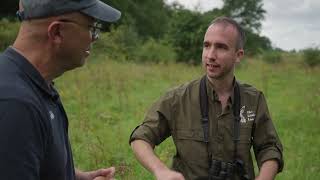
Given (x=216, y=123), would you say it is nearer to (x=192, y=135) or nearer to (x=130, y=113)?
(x=192, y=135)

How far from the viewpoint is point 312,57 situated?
28875mm

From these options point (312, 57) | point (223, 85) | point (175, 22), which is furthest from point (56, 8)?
point (312, 57)

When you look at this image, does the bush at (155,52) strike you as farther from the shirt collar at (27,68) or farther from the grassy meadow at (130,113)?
the shirt collar at (27,68)

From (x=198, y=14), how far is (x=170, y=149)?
20051 mm

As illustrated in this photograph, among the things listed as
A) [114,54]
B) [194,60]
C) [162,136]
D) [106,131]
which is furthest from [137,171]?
[194,60]

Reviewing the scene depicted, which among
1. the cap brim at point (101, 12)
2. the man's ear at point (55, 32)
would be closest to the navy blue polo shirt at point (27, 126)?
the man's ear at point (55, 32)

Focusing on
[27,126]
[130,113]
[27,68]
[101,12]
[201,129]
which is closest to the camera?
[27,126]

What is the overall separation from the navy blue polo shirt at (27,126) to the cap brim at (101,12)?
1.17ft

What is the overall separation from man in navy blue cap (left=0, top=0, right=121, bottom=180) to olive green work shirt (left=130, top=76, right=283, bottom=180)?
1.19 m

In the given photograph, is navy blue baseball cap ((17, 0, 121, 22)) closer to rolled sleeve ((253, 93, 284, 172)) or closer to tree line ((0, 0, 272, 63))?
rolled sleeve ((253, 93, 284, 172))

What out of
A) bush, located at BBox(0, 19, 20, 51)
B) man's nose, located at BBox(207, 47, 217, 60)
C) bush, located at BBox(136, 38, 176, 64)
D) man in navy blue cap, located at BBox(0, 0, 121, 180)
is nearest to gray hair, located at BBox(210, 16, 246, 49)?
man's nose, located at BBox(207, 47, 217, 60)

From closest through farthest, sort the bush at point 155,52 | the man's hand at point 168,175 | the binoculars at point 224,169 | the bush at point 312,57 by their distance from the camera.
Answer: the man's hand at point 168,175 < the binoculars at point 224,169 < the bush at point 155,52 < the bush at point 312,57

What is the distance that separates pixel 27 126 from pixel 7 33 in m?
22.4

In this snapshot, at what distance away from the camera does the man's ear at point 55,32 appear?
216 cm
